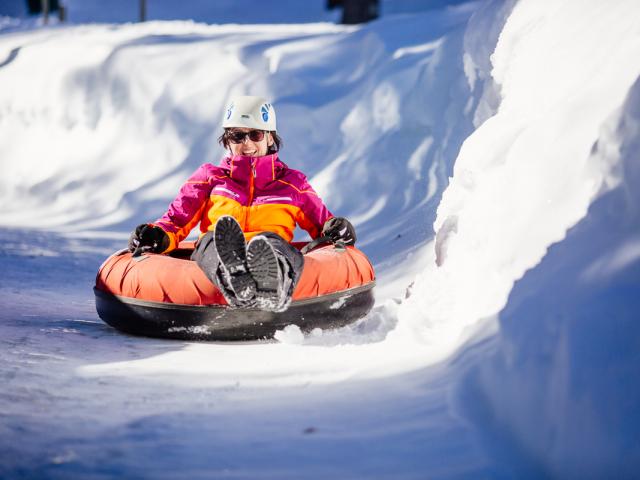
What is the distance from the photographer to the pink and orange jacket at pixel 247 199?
4383 millimetres

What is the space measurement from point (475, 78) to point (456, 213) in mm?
3416

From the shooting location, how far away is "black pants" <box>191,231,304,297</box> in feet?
11.9

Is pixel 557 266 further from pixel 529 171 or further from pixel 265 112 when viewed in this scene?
pixel 265 112

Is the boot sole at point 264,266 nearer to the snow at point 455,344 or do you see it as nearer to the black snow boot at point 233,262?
the black snow boot at point 233,262

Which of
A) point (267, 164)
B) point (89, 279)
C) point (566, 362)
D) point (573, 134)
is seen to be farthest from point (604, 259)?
point (89, 279)

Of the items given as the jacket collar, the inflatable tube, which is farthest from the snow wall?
the jacket collar

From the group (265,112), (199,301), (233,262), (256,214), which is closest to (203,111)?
(265,112)

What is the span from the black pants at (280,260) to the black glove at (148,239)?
1.84ft

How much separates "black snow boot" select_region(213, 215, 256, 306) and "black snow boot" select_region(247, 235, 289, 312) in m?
0.04

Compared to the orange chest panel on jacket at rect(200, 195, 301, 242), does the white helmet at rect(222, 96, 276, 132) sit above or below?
above

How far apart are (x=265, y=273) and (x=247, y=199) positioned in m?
0.88

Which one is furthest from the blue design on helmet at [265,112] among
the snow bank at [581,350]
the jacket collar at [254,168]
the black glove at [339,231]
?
the snow bank at [581,350]

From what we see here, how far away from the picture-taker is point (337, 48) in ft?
36.6

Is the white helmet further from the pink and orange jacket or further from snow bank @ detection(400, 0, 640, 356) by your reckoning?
snow bank @ detection(400, 0, 640, 356)
